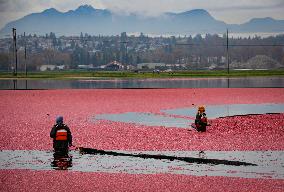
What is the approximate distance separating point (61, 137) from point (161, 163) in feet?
11.6

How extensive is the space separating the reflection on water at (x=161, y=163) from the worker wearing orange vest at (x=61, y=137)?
0.36 meters

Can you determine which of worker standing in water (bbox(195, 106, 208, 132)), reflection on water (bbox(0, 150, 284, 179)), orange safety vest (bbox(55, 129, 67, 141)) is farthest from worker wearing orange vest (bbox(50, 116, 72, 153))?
worker standing in water (bbox(195, 106, 208, 132))

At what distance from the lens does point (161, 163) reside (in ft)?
55.2

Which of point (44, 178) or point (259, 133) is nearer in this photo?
point (44, 178)

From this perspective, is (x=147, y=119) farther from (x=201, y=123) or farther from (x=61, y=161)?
(x=61, y=161)

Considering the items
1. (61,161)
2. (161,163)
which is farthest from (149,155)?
(61,161)

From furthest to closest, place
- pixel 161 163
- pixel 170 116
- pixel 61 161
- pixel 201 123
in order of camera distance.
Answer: pixel 170 116, pixel 201 123, pixel 61 161, pixel 161 163

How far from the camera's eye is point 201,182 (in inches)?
561

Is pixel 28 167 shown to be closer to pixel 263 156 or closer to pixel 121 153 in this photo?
pixel 121 153

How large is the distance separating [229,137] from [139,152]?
494 cm

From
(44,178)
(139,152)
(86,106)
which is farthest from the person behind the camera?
(86,106)

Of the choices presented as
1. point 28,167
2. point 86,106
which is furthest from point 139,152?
point 86,106

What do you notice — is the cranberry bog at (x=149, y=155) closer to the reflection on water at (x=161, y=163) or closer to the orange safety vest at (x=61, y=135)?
the reflection on water at (x=161, y=163)

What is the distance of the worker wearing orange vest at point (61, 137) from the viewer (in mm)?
18250
